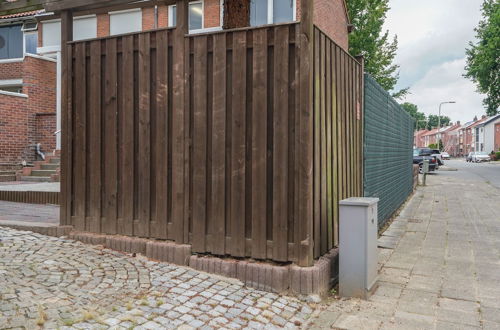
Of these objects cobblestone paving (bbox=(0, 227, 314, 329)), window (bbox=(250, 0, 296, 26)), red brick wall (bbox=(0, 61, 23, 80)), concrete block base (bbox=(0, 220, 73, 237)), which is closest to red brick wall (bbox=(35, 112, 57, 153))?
red brick wall (bbox=(0, 61, 23, 80))

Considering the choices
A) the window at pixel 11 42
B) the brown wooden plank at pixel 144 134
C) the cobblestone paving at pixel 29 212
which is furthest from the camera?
the window at pixel 11 42

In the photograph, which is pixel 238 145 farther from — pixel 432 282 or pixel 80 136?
pixel 432 282

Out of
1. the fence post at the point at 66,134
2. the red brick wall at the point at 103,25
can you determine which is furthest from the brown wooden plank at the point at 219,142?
the red brick wall at the point at 103,25

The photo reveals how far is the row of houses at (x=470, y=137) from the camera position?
69050 millimetres

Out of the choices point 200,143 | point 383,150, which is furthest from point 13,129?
point 383,150

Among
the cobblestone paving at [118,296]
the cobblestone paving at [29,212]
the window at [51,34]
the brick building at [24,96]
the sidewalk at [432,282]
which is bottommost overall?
the sidewalk at [432,282]

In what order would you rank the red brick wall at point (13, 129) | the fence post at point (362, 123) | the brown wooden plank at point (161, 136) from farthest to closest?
the red brick wall at point (13, 129)
the fence post at point (362, 123)
the brown wooden plank at point (161, 136)

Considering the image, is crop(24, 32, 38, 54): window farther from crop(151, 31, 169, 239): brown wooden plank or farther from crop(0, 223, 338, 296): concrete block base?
crop(151, 31, 169, 239): brown wooden plank

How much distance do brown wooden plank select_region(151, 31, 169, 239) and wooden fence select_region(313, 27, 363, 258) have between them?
1611mm

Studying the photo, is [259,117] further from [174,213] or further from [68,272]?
[68,272]

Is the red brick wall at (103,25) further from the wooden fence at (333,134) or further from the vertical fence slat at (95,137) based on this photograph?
the wooden fence at (333,134)

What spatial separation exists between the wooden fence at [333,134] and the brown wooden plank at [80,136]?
9.16 ft

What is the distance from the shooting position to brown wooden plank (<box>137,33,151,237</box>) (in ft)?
14.9

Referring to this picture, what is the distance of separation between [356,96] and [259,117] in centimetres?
220
